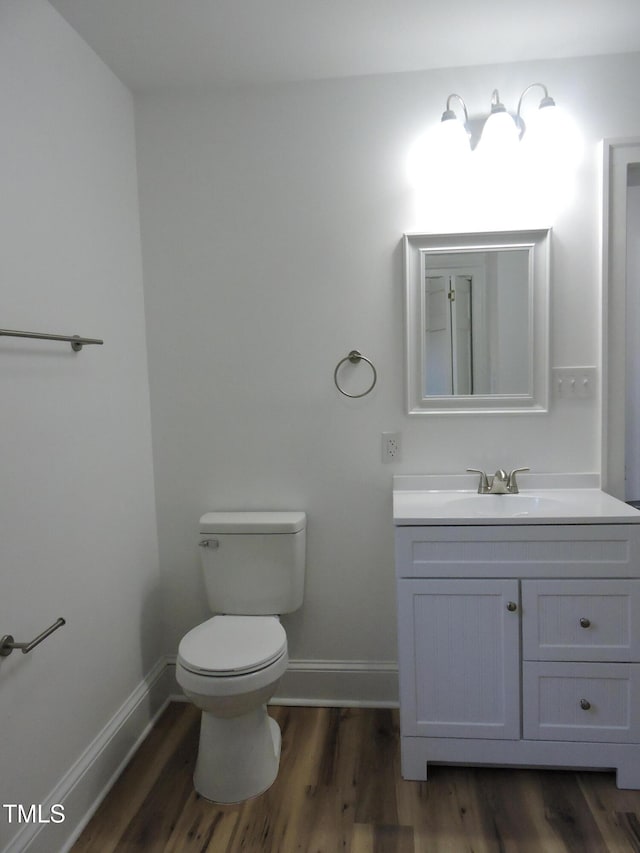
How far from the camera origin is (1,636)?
136cm

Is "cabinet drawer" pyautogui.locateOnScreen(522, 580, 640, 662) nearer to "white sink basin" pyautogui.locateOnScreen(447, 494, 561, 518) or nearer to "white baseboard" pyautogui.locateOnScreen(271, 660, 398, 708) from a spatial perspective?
"white sink basin" pyautogui.locateOnScreen(447, 494, 561, 518)

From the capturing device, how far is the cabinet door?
1761 mm

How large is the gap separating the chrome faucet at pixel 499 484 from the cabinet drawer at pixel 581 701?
0.60 metres

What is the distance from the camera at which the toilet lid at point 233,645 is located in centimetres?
169

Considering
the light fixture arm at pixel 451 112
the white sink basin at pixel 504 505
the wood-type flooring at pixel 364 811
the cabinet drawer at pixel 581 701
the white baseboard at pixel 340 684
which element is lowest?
the wood-type flooring at pixel 364 811

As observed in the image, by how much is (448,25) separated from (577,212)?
0.77 meters

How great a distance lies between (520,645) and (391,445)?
2.68 ft

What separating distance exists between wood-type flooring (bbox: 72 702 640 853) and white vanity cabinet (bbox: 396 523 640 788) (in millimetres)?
77

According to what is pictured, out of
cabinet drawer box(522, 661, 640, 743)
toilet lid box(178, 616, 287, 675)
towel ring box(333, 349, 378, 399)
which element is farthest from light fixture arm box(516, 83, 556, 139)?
toilet lid box(178, 616, 287, 675)

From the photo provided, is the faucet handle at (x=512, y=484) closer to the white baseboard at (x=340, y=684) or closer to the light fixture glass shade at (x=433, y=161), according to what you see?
the white baseboard at (x=340, y=684)

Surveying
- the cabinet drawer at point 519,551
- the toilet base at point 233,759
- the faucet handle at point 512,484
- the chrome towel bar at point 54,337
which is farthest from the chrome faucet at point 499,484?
the chrome towel bar at point 54,337

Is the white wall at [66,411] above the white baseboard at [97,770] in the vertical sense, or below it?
above

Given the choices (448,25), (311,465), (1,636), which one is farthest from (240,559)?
(448,25)

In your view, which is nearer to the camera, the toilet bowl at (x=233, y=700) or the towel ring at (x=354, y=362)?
the toilet bowl at (x=233, y=700)
